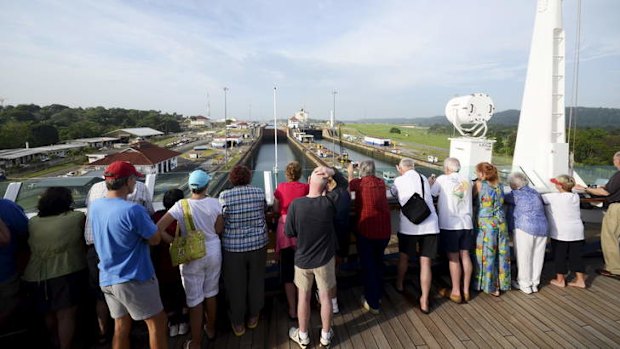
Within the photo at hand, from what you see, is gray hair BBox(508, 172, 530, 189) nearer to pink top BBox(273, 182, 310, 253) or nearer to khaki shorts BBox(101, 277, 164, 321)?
pink top BBox(273, 182, 310, 253)

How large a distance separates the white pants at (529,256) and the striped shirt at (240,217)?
295 centimetres

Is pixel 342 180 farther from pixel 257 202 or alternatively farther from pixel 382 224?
pixel 257 202

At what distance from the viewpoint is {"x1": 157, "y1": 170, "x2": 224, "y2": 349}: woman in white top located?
7.43ft

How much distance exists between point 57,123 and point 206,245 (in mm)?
94407

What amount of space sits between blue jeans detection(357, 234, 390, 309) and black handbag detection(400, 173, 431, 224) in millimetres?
330

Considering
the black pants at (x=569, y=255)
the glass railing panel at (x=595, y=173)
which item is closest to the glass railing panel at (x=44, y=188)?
the black pants at (x=569, y=255)

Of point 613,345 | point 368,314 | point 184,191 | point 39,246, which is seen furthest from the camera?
point 368,314

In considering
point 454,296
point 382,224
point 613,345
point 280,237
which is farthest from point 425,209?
point 613,345

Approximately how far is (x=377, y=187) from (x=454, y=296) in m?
1.54

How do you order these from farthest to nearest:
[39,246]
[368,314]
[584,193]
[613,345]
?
[584,193] → [368,314] → [613,345] → [39,246]

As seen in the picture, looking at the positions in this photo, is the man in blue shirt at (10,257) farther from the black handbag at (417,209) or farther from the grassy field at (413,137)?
the grassy field at (413,137)

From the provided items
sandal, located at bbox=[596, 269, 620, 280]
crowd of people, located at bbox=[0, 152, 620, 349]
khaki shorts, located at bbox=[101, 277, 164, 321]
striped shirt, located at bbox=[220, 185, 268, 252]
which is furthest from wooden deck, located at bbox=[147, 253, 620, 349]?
striped shirt, located at bbox=[220, 185, 268, 252]

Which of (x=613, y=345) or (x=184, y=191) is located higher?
(x=184, y=191)

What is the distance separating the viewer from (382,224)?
9.19 feet
